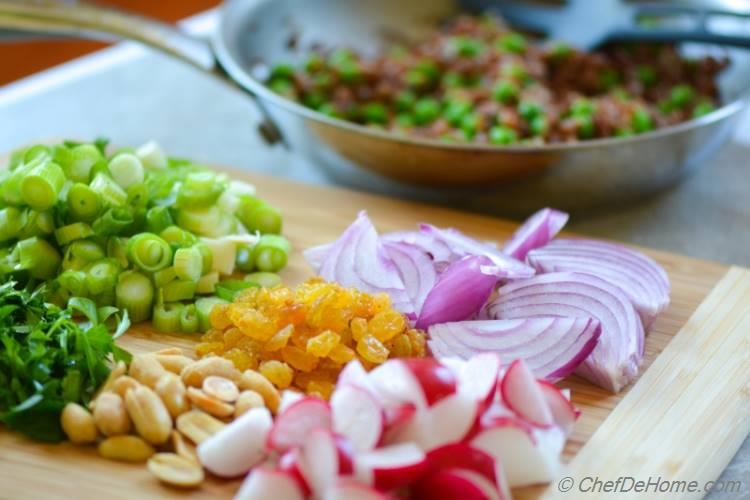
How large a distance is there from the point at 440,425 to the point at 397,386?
8cm

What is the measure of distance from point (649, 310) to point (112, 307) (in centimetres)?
95

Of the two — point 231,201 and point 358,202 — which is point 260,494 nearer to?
point 231,201

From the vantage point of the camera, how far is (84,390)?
1.60m

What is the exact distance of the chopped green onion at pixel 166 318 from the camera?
1818 millimetres

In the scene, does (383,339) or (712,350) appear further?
(712,350)

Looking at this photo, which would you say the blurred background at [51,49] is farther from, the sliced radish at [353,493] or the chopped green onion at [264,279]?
the sliced radish at [353,493]

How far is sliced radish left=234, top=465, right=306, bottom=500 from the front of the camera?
4.41ft

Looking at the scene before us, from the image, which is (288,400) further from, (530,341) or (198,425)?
(530,341)

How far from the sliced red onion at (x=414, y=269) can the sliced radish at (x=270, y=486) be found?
0.53m

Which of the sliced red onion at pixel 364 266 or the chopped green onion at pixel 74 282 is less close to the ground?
the sliced red onion at pixel 364 266

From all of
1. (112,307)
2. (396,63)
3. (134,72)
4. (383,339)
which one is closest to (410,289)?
(383,339)

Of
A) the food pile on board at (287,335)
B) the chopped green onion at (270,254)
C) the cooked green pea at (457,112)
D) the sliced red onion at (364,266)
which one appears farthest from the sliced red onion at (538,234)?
the cooked green pea at (457,112)

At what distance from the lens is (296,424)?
141cm

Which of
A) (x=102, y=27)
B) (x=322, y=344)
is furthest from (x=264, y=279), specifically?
(x=102, y=27)
